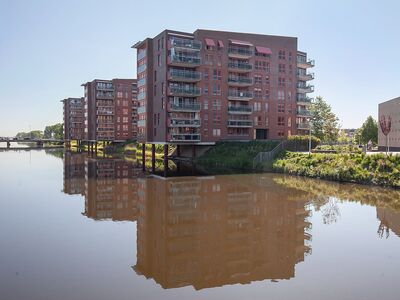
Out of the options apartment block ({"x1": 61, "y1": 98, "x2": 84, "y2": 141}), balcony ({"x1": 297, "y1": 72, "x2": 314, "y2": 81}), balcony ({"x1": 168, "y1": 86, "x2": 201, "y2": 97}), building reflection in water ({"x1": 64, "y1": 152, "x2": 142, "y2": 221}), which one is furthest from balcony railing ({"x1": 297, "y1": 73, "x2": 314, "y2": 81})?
apartment block ({"x1": 61, "y1": 98, "x2": 84, "y2": 141})

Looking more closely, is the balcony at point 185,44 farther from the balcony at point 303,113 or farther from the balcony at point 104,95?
the balcony at point 104,95

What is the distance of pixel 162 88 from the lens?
55969mm

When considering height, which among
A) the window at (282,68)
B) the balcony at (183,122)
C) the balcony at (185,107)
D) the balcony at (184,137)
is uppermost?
the window at (282,68)

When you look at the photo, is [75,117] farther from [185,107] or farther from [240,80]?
[185,107]

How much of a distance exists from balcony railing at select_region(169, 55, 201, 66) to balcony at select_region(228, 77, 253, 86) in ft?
29.1

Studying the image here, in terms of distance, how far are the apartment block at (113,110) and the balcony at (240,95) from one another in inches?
1915

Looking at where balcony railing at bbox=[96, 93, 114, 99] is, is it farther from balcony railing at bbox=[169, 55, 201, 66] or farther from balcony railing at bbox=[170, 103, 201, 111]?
balcony railing at bbox=[169, 55, 201, 66]

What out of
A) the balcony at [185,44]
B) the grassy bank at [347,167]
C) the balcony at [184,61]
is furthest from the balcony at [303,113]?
the balcony at [185,44]

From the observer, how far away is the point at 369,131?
100750 mm

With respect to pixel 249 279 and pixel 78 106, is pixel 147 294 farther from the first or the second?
pixel 78 106

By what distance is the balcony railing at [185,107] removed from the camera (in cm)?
5496

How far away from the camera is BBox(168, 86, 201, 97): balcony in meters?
55.3

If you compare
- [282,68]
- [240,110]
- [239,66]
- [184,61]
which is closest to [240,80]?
[239,66]

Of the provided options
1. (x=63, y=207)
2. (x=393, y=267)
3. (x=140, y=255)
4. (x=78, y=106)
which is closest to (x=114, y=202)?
(x=63, y=207)
